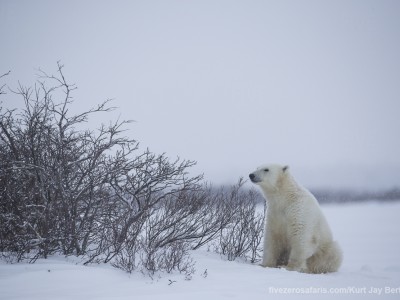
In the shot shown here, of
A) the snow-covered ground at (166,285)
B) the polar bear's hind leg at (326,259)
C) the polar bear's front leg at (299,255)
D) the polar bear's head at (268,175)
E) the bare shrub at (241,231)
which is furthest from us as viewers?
the bare shrub at (241,231)

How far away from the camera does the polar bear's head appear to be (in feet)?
17.3

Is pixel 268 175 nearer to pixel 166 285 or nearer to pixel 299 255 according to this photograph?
pixel 299 255

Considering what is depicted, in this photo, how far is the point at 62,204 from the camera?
374 centimetres

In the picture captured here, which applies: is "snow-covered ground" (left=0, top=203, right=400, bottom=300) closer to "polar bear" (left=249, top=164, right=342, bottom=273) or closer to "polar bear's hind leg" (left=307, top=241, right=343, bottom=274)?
"polar bear" (left=249, top=164, right=342, bottom=273)

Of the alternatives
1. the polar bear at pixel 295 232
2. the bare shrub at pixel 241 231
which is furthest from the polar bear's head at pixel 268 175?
the bare shrub at pixel 241 231

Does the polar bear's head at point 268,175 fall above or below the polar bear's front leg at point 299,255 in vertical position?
above

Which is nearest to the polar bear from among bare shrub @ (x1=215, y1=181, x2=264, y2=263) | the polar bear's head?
the polar bear's head

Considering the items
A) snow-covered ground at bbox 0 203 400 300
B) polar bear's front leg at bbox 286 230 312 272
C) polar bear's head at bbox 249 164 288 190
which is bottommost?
snow-covered ground at bbox 0 203 400 300

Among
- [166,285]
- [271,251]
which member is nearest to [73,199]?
[166,285]

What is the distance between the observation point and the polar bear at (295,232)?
15.2 feet

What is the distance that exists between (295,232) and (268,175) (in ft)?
3.41

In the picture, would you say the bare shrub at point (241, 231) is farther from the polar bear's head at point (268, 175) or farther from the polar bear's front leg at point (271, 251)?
the polar bear's head at point (268, 175)

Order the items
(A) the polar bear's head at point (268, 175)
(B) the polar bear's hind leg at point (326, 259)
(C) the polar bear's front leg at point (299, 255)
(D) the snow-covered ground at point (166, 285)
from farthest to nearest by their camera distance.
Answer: (A) the polar bear's head at point (268, 175), (B) the polar bear's hind leg at point (326, 259), (C) the polar bear's front leg at point (299, 255), (D) the snow-covered ground at point (166, 285)

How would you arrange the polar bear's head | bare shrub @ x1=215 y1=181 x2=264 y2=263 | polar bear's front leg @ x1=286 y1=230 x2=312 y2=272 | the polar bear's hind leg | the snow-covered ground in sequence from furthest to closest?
bare shrub @ x1=215 y1=181 x2=264 y2=263 < the polar bear's head < the polar bear's hind leg < polar bear's front leg @ x1=286 y1=230 x2=312 y2=272 < the snow-covered ground
